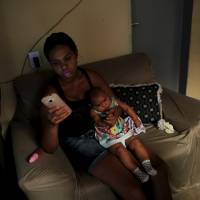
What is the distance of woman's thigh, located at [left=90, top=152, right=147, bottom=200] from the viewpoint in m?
1.41

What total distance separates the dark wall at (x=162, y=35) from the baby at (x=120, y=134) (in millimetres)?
950

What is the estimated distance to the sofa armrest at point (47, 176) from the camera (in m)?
1.31

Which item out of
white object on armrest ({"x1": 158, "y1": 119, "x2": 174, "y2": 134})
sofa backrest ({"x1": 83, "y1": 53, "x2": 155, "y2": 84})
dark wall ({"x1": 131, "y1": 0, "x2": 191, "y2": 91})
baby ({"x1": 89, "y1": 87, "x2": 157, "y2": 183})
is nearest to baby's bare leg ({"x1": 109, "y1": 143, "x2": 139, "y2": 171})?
baby ({"x1": 89, "y1": 87, "x2": 157, "y2": 183})

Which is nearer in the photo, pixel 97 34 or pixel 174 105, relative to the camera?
pixel 174 105

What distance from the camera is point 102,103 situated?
1.51 meters

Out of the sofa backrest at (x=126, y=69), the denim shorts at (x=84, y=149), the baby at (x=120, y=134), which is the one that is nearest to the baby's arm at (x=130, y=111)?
the baby at (x=120, y=134)

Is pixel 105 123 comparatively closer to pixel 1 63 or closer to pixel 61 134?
pixel 61 134

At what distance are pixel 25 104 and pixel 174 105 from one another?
3.30 feet

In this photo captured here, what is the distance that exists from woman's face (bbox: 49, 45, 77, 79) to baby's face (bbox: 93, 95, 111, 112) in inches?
8.4

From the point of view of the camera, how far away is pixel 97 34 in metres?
2.18

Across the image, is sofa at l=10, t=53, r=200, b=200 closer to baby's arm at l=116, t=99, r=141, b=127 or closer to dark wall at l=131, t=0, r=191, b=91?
baby's arm at l=116, t=99, r=141, b=127

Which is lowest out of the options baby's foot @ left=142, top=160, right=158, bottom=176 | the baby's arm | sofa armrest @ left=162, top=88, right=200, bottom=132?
baby's foot @ left=142, top=160, right=158, bottom=176

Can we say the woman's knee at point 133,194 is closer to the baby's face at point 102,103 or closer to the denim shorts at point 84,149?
the denim shorts at point 84,149

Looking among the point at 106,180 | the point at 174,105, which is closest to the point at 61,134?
the point at 106,180
